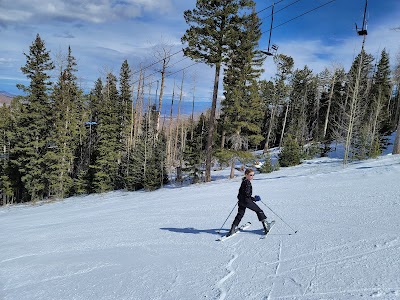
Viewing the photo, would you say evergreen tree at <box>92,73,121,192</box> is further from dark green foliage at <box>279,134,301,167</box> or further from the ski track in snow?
the ski track in snow

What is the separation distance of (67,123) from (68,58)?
6.87 metres

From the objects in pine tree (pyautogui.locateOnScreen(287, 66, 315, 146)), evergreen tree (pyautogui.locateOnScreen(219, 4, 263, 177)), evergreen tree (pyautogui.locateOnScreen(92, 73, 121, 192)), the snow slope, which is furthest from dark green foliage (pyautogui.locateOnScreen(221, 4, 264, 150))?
pine tree (pyautogui.locateOnScreen(287, 66, 315, 146))

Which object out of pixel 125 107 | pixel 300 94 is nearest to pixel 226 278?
pixel 125 107

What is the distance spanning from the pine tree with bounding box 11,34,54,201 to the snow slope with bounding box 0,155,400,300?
814 inches

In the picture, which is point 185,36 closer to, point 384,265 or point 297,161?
point 297,161

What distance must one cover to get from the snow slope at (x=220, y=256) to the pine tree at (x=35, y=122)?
67.9 feet

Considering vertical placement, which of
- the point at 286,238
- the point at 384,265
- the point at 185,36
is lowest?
the point at 286,238

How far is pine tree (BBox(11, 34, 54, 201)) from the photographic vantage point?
28719 mm

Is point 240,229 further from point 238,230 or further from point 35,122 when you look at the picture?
point 35,122

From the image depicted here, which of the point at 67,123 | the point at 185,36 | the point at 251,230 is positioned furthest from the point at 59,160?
the point at 251,230

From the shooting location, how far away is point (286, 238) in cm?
711

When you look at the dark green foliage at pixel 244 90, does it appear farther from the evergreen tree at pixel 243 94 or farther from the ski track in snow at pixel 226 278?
the ski track in snow at pixel 226 278

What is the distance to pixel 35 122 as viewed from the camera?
96.8ft

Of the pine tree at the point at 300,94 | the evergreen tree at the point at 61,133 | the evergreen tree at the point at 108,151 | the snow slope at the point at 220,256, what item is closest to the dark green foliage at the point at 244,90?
the snow slope at the point at 220,256
